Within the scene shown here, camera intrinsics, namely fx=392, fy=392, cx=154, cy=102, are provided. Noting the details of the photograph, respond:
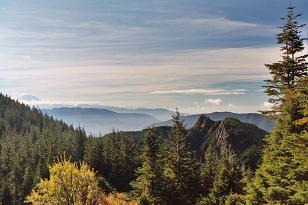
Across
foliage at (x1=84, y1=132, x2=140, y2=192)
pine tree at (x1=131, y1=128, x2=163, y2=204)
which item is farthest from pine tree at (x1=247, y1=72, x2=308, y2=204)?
foliage at (x1=84, y1=132, x2=140, y2=192)

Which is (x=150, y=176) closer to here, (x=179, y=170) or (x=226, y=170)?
(x=179, y=170)

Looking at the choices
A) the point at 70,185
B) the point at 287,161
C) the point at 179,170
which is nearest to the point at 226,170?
the point at 179,170

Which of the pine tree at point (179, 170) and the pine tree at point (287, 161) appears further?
the pine tree at point (179, 170)

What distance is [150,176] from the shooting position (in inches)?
1577

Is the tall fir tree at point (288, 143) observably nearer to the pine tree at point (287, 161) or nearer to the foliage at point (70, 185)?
the pine tree at point (287, 161)

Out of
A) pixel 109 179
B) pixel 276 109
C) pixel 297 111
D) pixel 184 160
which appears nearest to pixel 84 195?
pixel 297 111

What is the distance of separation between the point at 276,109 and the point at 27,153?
12067 cm

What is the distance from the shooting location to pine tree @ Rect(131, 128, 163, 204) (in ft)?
130

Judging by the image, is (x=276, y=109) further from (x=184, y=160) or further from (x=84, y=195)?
(x=84, y=195)

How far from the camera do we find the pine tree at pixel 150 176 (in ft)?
130

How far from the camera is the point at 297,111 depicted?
26672 millimetres

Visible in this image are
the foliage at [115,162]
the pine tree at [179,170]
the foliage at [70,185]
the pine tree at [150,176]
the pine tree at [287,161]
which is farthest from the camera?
the foliage at [115,162]

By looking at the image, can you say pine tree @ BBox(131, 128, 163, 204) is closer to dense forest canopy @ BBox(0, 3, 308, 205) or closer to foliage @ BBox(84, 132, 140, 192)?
dense forest canopy @ BBox(0, 3, 308, 205)

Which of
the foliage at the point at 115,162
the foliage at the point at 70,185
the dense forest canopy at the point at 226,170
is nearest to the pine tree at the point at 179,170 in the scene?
the dense forest canopy at the point at 226,170
